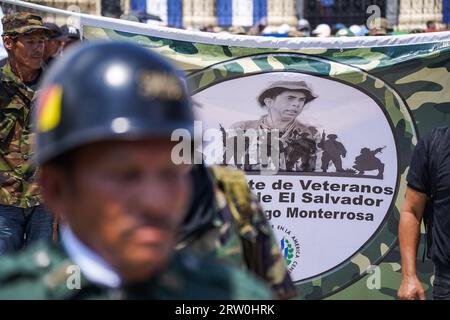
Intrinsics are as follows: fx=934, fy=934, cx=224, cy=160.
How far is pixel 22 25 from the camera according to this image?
6.46 meters

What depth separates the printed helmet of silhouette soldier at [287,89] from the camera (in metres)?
6.20

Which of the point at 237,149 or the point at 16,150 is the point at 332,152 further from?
the point at 16,150

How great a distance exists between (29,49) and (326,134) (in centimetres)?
209

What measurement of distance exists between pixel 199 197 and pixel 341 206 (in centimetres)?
375

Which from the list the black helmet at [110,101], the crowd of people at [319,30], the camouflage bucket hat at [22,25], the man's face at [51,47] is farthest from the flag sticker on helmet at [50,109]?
the crowd of people at [319,30]

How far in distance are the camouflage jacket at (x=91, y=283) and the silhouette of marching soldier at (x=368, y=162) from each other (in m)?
4.47

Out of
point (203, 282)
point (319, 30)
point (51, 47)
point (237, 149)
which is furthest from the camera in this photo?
point (319, 30)

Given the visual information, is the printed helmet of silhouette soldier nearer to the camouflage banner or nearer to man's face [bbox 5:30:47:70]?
the camouflage banner

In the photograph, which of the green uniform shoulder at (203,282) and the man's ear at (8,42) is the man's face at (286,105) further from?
the green uniform shoulder at (203,282)

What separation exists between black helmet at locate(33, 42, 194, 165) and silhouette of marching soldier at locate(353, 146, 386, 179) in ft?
15.0

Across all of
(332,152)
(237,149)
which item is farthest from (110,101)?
(332,152)

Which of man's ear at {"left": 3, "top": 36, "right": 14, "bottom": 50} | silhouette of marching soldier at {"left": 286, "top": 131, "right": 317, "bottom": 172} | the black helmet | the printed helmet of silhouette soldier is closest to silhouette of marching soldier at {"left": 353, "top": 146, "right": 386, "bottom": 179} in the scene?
silhouette of marching soldier at {"left": 286, "top": 131, "right": 317, "bottom": 172}

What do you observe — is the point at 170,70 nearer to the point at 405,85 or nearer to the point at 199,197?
the point at 199,197

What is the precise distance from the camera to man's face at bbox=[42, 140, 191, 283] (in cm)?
155
